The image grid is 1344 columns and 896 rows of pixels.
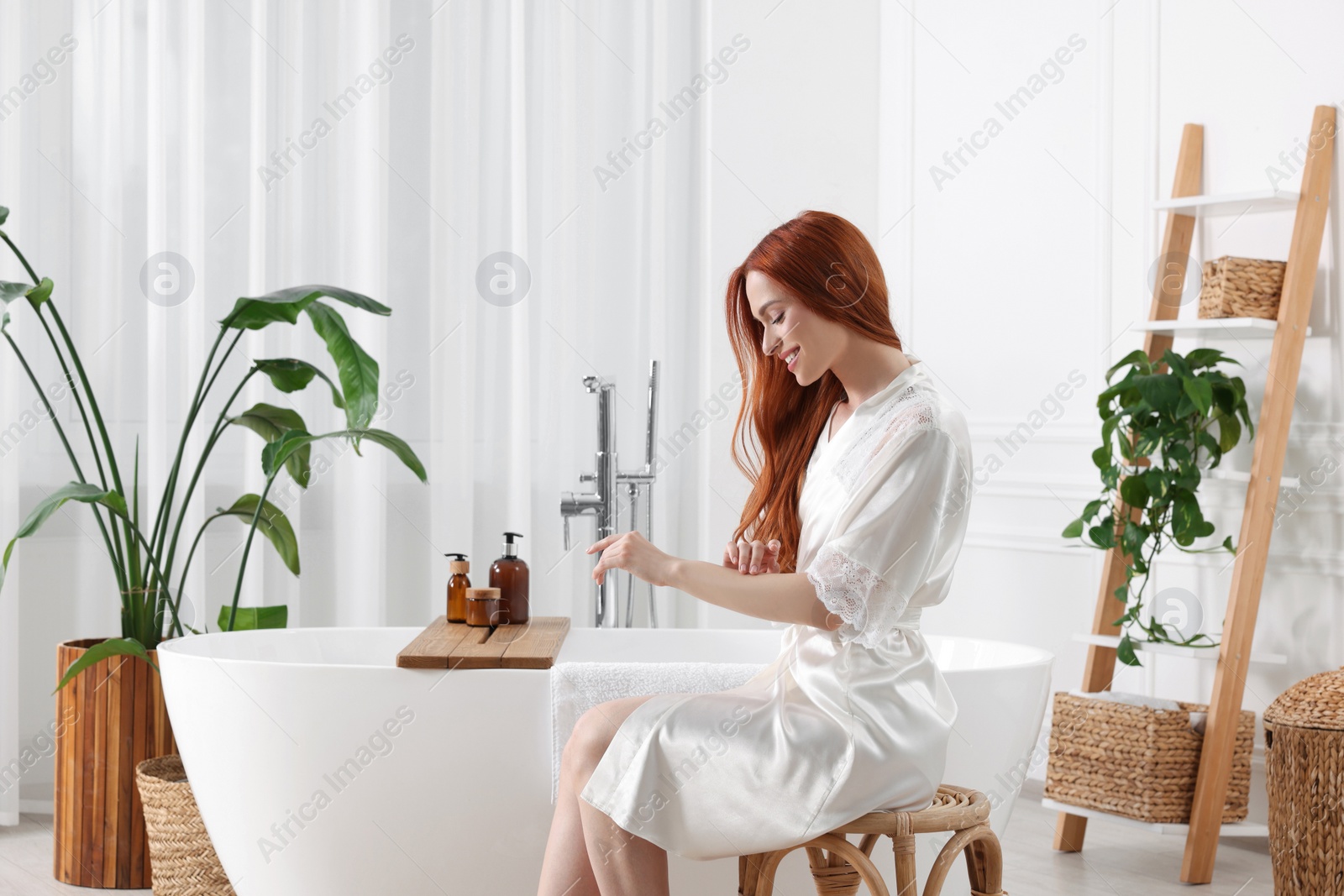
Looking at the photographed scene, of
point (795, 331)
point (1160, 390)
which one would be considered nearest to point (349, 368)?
point (795, 331)

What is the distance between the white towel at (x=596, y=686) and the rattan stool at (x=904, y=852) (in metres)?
0.33

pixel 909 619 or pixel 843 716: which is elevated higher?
pixel 909 619

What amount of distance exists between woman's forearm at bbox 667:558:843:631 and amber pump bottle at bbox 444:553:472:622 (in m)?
1.06

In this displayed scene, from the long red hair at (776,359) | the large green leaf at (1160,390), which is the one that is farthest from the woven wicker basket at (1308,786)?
the long red hair at (776,359)

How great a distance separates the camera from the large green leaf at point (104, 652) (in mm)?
2467

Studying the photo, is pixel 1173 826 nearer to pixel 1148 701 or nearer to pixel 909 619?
pixel 1148 701

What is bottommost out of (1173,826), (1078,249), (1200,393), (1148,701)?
(1173,826)

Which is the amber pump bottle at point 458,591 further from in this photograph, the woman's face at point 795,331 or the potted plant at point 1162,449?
the potted plant at point 1162,449

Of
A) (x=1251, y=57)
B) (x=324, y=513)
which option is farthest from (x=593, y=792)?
(x=1251, y=57)

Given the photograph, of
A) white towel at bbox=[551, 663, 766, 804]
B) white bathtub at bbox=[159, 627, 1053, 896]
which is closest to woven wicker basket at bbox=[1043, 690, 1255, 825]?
white bathtub at bbox=[159, 627, 1053, 896]

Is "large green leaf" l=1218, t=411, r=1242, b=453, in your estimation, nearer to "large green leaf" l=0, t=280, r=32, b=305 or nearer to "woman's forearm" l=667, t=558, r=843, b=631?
"woman's forearm" l=667, t=558, r=843, b=631

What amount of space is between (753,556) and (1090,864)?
Result: 1.62 m

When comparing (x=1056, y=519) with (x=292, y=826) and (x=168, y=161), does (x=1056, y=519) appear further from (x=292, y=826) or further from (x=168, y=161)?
(x=168, y=161)

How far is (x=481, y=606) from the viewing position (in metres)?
2.52
